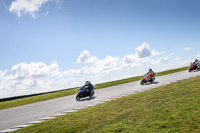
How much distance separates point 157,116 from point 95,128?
6.90 ft

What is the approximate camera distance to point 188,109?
5.61m

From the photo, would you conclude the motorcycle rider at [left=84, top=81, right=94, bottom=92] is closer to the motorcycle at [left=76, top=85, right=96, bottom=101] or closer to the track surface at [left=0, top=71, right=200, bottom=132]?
the motorcycle at [left=76, top=85, right=96, bottom=101]

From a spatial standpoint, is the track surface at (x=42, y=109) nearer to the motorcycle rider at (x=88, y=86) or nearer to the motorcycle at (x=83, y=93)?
the motorcycle at (x=83, y=93)

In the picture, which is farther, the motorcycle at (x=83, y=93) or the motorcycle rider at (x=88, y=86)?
the motorcycle rider at (x=88, y=86)

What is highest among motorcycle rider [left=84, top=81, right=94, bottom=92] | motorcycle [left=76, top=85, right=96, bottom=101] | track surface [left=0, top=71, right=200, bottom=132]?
motorcycle rider [left=84, top=81, right=94, bottom=92]

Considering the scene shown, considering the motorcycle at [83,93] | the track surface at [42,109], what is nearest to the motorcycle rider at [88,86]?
the motorcycle at [83,93]

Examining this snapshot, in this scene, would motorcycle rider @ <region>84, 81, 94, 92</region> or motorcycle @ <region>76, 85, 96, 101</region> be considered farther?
motorcycle rider @ <region>84, 81, 94, 92</region>

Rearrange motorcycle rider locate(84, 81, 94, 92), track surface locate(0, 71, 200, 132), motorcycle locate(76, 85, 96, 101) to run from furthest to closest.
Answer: motorcycle rider locate(84, 81, 94, 92), motorcycle locate(76, 85, 96, 101), track surface locate(0, 71, 200, 132)

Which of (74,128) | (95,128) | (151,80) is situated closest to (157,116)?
(95,128)

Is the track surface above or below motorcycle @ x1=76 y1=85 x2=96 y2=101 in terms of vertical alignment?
below

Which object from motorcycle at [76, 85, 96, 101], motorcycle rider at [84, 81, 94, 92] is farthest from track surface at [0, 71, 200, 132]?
motorcycle rider at [84, 81, 94, 92]

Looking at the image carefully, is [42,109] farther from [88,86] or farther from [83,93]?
[88,86]

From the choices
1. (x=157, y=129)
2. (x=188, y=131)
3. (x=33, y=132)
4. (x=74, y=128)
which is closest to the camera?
(x=188, y=131)

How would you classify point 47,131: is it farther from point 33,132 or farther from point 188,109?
point 188,109
